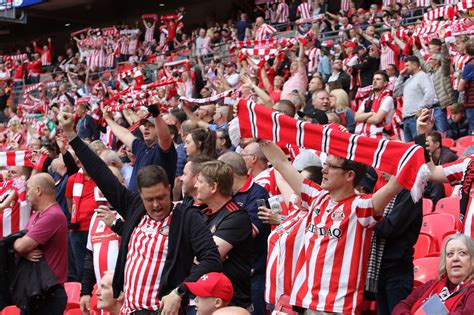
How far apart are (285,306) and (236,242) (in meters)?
0.55

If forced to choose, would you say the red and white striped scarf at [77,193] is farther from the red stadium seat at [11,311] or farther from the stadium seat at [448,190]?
the stadium seat at [448,190]

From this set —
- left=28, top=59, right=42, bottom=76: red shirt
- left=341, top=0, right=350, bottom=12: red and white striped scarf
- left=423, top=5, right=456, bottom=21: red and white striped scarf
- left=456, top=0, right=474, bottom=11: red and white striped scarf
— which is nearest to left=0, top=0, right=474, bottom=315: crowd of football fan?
left=456, top=0, right=474, bottom=11: red and white striped scarf

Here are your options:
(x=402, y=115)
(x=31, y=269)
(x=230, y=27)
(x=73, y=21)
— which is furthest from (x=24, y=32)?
(x=31, y=269)

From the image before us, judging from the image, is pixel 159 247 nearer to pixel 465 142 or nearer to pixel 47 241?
pixel 47 241

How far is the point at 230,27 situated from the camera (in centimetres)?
2477

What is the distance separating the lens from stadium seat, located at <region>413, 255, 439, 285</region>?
20.0 feet

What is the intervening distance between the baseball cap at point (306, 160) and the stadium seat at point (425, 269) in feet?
3.78

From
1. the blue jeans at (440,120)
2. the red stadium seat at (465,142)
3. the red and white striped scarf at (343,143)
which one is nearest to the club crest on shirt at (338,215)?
the red and white striped scarf at (343,143)

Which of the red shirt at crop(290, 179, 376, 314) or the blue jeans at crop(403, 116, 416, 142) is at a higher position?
the red shirt at crop(290, 179, 376, 314)

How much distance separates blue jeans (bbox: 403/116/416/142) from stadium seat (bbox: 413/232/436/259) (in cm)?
392

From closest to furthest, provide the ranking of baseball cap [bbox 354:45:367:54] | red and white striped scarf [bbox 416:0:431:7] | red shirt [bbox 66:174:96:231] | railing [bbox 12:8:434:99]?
red shirt [bbox 66:174:96:231]
baseball cap [bbox 354:45:367:54]
red and white striped scarf [bbox 416:0:431:7]
railing [bbox 12:8:434:99]

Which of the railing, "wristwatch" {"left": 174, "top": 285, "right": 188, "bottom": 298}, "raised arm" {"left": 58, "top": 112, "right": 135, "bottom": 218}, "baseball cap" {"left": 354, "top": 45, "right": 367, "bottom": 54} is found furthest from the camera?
the railing

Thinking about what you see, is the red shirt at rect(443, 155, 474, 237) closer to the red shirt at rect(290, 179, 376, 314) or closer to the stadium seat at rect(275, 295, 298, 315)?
the red shirt at rect(290, 179, 376, 314)

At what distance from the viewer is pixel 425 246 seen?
6.94m
